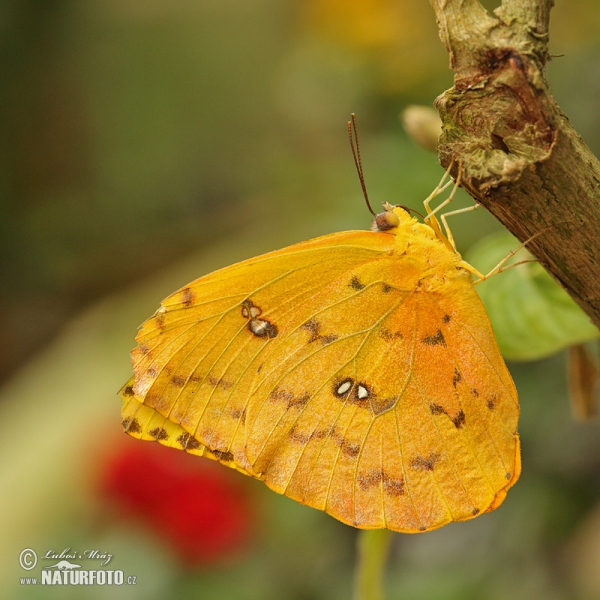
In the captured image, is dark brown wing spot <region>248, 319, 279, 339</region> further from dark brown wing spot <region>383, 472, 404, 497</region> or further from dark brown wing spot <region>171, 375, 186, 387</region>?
dark brown wing spot <region>383, 472, 404, 497</region>

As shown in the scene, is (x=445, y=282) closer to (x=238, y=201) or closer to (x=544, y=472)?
(x=544, y=472)

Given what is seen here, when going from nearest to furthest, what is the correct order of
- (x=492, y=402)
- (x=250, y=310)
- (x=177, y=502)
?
(x=492, y=402) < (x=250, y=310) < (x=177, y=502)

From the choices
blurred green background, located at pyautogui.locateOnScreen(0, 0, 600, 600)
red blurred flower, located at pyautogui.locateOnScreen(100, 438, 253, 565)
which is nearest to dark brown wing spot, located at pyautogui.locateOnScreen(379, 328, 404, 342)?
blurred green background, located at pyautogui.locateOnScreen(0, 0, 600, 600)

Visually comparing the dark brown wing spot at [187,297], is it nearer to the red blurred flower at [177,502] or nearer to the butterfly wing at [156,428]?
the butterfly wing at [156,428]

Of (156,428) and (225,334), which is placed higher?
(225,334)

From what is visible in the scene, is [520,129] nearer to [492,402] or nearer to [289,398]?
[492,402]

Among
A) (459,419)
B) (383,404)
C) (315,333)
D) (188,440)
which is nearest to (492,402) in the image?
(459,419)
